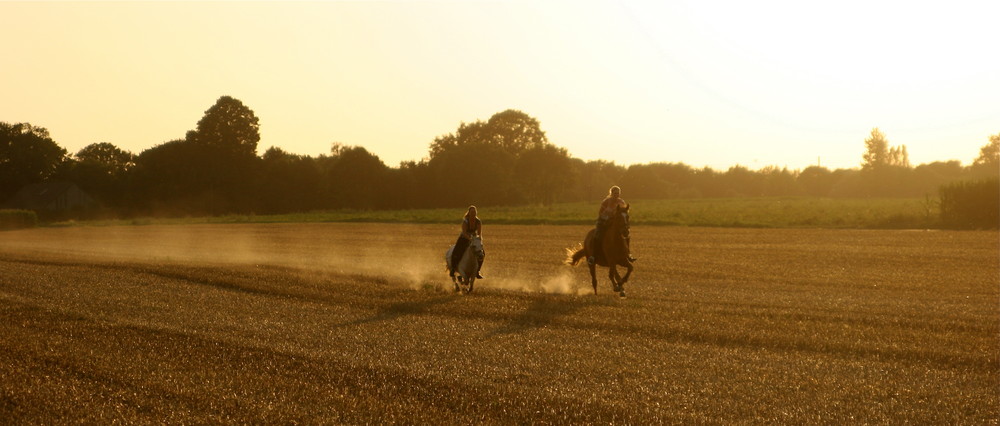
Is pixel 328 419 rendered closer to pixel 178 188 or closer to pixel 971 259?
pixel 971 259

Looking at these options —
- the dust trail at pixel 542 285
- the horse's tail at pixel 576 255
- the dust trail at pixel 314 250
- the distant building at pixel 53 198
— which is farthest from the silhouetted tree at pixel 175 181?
the horse's tail at pixel 576 255

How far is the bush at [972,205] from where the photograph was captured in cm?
4787

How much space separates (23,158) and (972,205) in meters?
84.5

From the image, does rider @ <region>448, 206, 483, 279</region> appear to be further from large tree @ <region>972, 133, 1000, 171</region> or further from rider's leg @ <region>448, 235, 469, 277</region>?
large tree @ <region>972, 133, 1000, 171</region>

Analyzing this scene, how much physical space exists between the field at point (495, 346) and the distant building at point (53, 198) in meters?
62.1

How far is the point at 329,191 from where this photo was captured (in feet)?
288

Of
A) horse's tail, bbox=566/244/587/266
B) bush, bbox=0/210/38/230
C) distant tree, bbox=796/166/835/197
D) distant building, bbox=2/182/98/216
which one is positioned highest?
distant tree, bbox=796/166/835/197

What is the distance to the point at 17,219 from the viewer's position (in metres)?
61.5

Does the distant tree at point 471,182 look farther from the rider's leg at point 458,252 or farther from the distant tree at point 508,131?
the rider's leg at point 458,252

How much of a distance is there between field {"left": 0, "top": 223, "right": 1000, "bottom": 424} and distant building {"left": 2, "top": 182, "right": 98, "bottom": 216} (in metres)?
62.1

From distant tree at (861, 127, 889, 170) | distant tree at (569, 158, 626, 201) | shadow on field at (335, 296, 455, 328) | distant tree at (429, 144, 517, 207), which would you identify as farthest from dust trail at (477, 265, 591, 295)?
distant tree at (861, 127, 889, 170)

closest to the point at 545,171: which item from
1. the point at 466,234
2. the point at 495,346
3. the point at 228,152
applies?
the point at 228,152

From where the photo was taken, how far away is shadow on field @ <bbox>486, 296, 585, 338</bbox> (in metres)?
13.5

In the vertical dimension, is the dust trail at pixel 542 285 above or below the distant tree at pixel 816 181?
below
